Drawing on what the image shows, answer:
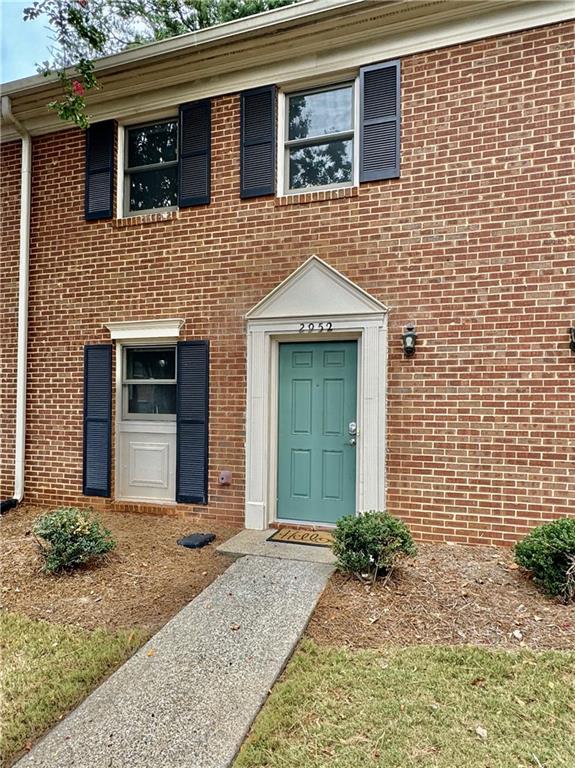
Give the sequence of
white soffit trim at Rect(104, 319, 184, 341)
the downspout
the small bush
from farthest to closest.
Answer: the downspout
white soffit trim at Rect(104, 319, 184, 341)
the small bush

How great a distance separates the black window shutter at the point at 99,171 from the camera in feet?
20.2

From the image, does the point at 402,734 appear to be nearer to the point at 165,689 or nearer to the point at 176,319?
the point at 165,689

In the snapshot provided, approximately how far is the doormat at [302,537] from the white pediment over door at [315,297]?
7.66 feet

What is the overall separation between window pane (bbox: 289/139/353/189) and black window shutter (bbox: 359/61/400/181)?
257 mm

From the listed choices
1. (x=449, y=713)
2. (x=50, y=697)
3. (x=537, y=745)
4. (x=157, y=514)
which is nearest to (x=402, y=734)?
(x=449, y=713)

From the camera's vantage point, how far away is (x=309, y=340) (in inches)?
213

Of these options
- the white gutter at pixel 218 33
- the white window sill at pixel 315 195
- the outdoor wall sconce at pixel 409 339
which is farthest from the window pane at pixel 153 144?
the outdoor wall sconce at pixel 409 339

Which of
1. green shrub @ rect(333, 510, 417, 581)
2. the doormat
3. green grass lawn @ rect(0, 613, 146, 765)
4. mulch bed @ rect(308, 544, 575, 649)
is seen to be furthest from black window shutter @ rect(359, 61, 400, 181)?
green grass lawn @ rect(0, 613, 146, 765)

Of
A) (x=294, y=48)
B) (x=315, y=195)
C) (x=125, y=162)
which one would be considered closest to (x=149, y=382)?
(x=125, y=162)

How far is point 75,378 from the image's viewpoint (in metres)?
6.37

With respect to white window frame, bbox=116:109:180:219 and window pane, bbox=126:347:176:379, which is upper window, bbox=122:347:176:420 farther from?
white window frame, bbox=116:109:180:219

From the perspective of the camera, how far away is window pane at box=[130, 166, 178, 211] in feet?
20.0

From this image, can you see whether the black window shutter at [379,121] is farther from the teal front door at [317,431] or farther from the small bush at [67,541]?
the small bush at [67,541]

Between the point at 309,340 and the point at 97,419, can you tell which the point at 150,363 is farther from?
the point at 309,340
